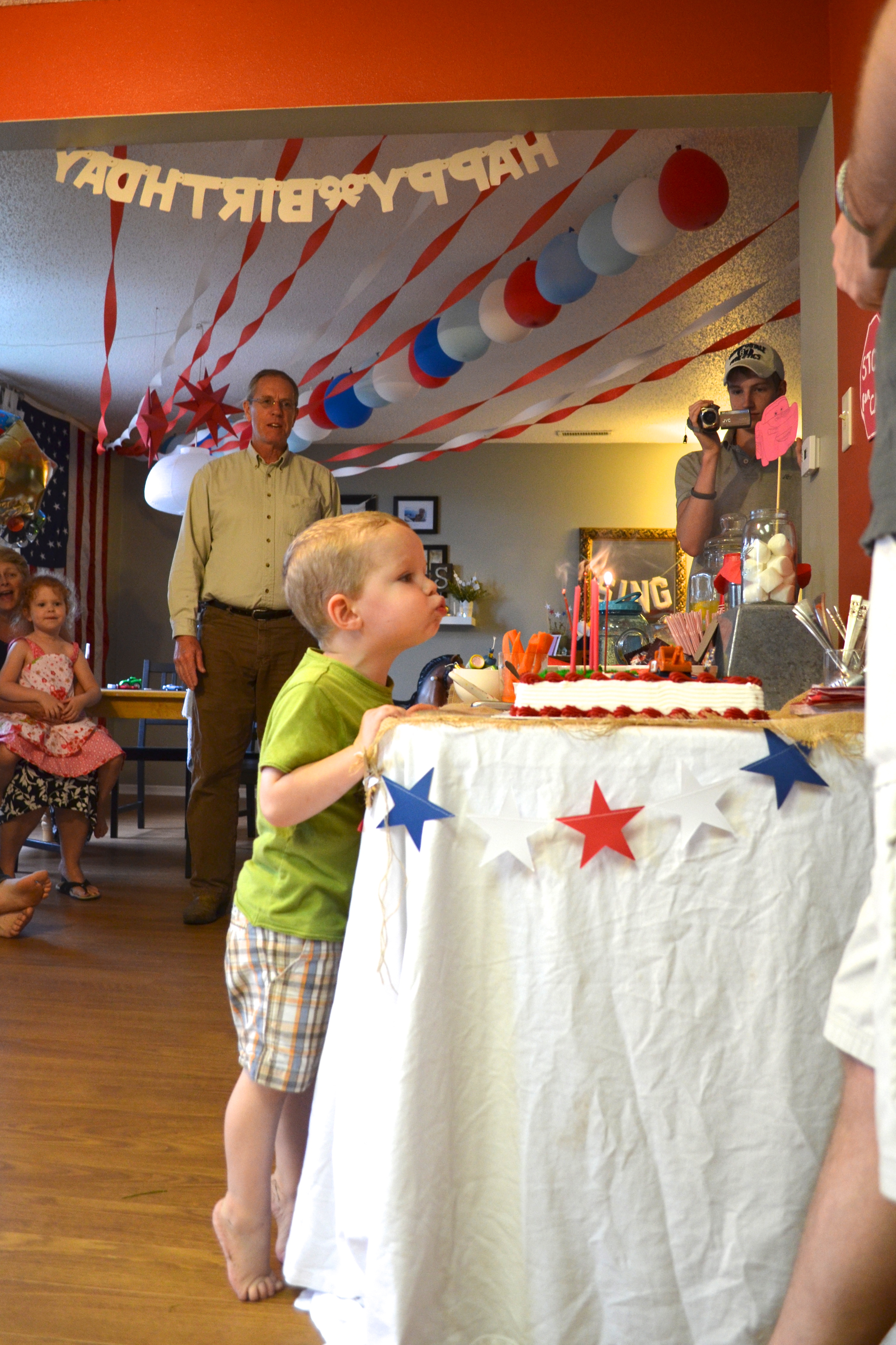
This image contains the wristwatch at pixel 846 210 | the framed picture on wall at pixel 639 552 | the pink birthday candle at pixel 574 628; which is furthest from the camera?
the framed picture on wall at pixel 639 552

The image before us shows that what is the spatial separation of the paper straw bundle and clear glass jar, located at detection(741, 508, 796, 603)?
21 cm

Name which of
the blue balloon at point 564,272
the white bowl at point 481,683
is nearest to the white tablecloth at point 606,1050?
the white bowl at point 481,683

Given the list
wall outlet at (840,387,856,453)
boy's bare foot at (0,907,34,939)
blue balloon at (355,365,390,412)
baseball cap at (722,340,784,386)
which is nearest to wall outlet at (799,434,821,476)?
wall outlet at (840,387,856,453)

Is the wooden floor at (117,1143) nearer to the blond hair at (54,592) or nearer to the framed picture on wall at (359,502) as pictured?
the blond hair at (54,592)

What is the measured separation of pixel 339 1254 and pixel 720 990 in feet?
1.62

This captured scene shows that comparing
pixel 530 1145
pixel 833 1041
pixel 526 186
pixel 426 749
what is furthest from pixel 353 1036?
pixel 526 186

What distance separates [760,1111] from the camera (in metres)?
0.90

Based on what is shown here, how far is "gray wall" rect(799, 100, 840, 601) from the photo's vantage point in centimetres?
216

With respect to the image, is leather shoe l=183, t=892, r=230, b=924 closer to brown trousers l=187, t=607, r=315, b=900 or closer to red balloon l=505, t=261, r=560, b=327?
brown trousers l=187, t=607, r=315, b=900

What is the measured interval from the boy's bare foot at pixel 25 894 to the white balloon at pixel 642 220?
103 inches

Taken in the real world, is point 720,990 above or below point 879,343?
below

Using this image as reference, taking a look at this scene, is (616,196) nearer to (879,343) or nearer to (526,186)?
(526,186)

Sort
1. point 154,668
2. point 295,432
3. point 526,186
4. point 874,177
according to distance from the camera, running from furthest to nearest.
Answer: point 154,668 < point 295,432 < point 526,186 < point 874,177

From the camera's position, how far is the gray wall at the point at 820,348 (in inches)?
85.0
